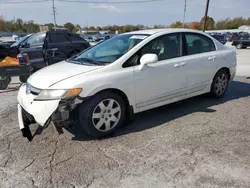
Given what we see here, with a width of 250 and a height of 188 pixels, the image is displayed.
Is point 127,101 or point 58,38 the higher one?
point 58,38

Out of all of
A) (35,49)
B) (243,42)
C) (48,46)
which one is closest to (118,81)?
(35,49)

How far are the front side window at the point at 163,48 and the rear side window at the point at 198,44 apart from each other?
24 centimetres

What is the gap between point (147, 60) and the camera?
12.1 feet

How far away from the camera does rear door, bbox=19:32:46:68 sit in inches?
337

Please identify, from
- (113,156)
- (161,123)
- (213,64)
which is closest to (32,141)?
(113,156)

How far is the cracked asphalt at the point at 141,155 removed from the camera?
2.62m

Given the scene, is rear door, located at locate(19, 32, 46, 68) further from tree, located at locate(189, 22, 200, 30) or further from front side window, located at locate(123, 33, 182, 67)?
tree, located at locate(189, 22, 200, 30)

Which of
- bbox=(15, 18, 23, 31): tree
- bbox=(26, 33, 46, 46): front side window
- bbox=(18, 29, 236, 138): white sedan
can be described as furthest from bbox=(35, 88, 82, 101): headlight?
bbox=(15, 18, 23, 31): tree

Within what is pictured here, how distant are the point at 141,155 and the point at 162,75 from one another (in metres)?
1.51

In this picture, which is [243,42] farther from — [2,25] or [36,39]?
[2,25]

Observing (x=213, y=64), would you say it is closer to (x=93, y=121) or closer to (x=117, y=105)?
(x=117, y=105)

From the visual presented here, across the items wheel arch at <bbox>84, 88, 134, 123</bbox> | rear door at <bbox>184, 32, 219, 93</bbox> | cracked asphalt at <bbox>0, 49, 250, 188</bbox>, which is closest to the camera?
cracked asphalt at <bbox>0, 49, 250, 188</bbox>

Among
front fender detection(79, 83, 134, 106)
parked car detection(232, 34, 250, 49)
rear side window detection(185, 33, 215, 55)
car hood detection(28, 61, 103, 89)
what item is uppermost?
rear side window detection(185, 33, 215, 55)

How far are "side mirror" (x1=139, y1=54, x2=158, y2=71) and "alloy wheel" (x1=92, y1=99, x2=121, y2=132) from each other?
2.33ft
